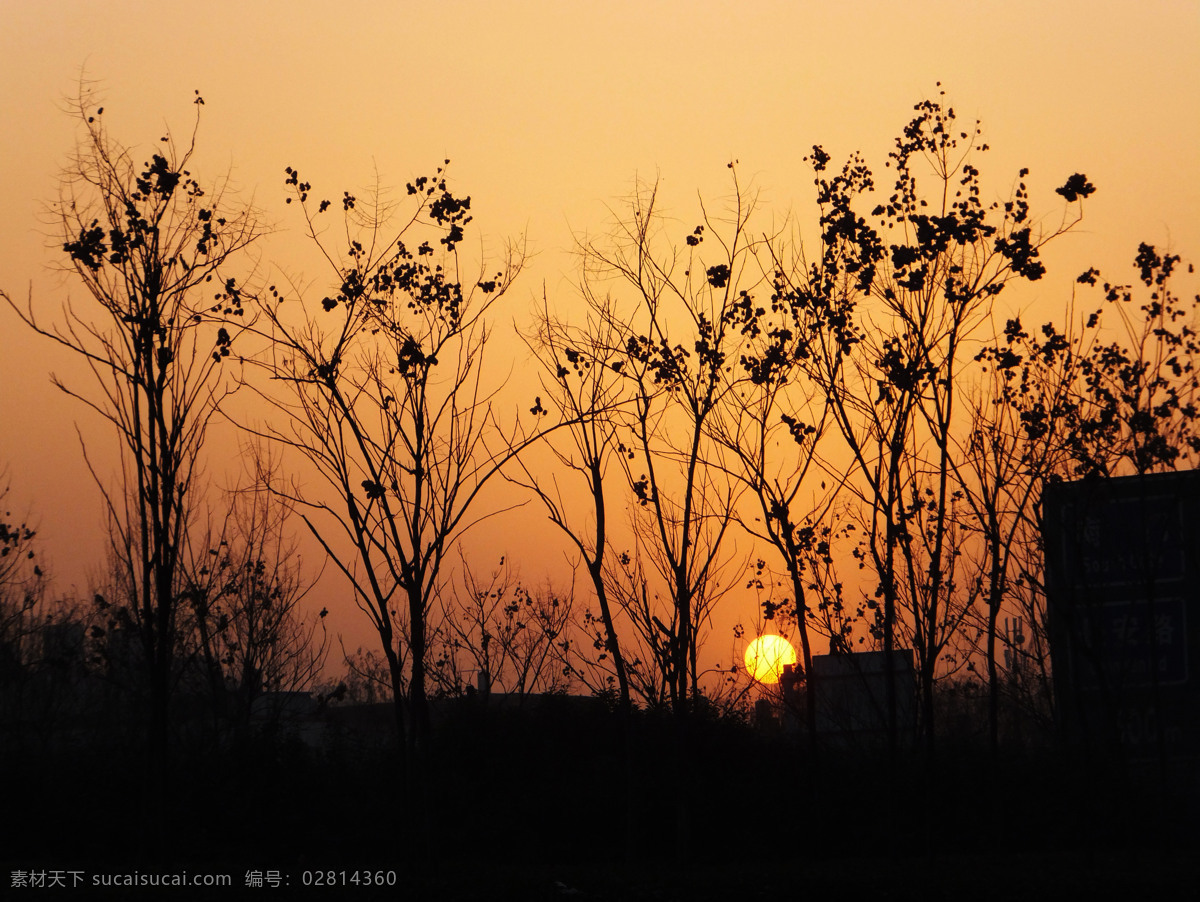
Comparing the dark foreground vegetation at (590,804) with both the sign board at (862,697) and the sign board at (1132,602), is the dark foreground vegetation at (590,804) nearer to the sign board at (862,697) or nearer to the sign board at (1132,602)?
the sign board at (862,697)

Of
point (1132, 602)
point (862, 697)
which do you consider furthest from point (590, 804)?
point (1132, 602)

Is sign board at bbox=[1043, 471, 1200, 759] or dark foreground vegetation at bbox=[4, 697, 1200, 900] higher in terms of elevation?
sign board at bbox=[1043, 471, 1200, 759]

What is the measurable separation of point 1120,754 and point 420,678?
327 inches

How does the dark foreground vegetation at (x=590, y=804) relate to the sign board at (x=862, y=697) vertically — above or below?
below

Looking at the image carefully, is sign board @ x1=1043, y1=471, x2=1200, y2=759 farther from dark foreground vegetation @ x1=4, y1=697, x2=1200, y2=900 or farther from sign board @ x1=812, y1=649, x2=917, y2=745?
sign board @ x1=812, y1=649, x2=917, y2=745

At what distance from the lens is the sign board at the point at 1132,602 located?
46.6ft

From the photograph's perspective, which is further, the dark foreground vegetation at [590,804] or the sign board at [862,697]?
the dark foreground vegetation at [590,804]

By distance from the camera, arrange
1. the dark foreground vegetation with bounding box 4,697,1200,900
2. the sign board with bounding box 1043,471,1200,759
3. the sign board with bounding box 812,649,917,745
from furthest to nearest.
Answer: the dark foreground vegetation with bounding box 4,697,1200,900
the sign board with bounding box 812,649,917,745
the sign board with bounding box 1043,471,1200,759

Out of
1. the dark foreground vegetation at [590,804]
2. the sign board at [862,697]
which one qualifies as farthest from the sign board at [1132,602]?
the sign board at [862,697]

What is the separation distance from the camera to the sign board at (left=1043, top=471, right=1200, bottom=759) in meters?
14.2

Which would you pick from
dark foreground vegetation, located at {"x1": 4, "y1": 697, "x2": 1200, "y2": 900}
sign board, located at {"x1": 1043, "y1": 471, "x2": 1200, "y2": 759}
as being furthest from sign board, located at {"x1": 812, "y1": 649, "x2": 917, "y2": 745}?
sign board, located at {"x1": 1043, "y1": 471, "x2": 1200, "y2": 759}

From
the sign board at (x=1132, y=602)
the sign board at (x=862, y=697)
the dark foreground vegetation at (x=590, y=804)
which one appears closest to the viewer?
the sign board at (x=1132, y=602)

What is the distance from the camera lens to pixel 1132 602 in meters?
15.7

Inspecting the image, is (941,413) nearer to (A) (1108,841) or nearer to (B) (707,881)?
(B) (707,881)
